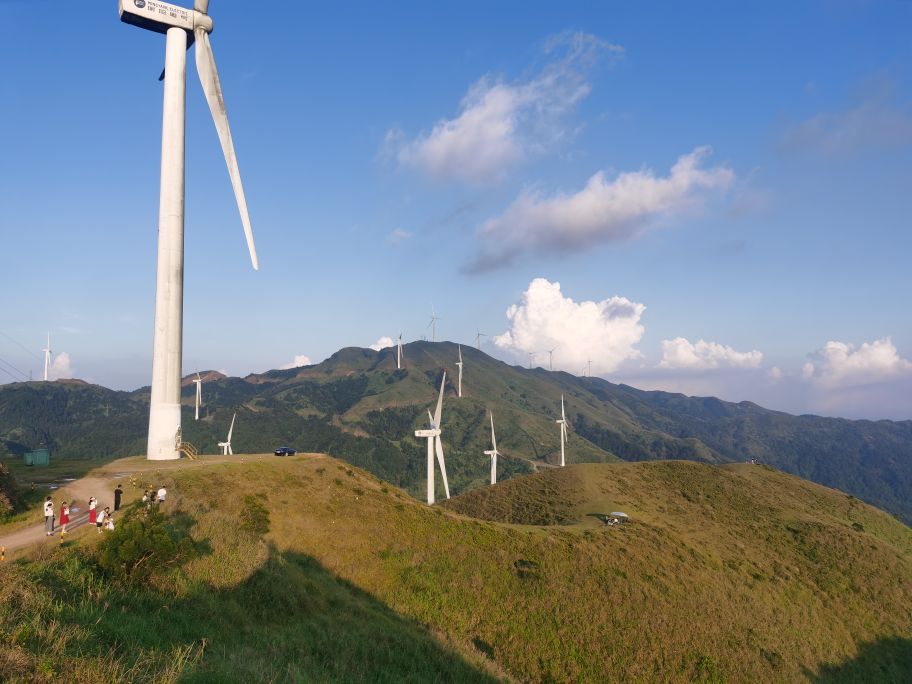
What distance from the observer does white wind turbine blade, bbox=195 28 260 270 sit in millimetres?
65625

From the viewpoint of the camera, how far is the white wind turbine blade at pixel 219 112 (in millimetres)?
65625

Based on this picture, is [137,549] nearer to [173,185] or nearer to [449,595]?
[449,595]

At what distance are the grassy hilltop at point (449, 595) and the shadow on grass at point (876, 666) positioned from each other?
11.9 inches

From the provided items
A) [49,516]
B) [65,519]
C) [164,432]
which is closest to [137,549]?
[65,519]

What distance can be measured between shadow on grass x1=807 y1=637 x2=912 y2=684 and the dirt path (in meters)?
75.7

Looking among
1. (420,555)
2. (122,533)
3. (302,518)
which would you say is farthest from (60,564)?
(420,555)

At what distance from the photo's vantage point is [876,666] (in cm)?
6944

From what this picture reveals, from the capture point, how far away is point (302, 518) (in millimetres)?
57125

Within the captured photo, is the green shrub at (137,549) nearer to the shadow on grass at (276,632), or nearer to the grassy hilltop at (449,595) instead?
the grassy hilltop at (449,595)

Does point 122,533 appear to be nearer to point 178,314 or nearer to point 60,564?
point 60,564

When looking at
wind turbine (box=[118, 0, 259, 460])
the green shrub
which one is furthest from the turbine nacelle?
the green shrub

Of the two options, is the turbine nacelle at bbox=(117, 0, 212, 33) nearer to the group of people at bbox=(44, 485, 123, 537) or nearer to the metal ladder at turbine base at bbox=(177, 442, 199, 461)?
the metal ladder at turbine base at bbox=(177, 442, 199, 461)

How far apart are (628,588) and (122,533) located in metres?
54.2

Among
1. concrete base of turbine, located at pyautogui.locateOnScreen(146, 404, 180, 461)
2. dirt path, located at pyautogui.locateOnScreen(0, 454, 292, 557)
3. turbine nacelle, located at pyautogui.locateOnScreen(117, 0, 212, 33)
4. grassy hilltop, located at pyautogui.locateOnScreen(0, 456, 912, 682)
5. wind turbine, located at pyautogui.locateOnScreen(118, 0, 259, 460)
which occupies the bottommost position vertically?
grassy hilltop, located at pyautogui.locateOnScreen(0, 456, 912, 682)
